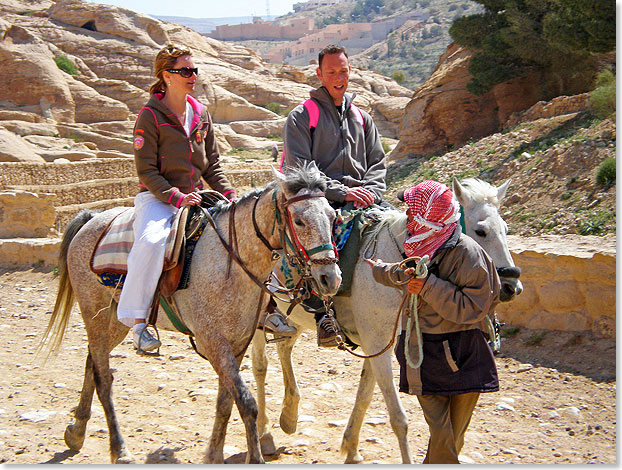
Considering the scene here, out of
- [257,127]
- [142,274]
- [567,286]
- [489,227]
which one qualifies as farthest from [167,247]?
[257,127]

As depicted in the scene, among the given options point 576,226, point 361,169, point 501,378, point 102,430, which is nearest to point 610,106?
point 576,226

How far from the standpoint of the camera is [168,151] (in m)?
4.57

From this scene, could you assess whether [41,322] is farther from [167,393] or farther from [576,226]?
[576,226]

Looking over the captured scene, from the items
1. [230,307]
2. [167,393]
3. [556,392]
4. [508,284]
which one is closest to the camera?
[508,284]

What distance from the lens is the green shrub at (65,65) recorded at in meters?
40.6

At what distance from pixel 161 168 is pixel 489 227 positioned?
7.81ft

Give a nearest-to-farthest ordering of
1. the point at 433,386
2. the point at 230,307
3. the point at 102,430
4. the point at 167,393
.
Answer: the point at 433,386, the point at 230,307, the point at 102,430, the point at 167,393

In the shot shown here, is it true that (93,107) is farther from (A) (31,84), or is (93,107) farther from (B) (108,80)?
(B) (108,80)

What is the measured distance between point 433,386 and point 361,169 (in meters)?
2.22

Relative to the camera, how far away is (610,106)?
41.3ft

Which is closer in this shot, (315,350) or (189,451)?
(189,451)

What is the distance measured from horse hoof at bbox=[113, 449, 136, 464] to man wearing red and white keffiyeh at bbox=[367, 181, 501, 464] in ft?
7.72

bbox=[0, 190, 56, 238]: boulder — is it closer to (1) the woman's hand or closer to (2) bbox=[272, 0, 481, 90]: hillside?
(1) the woman's hand

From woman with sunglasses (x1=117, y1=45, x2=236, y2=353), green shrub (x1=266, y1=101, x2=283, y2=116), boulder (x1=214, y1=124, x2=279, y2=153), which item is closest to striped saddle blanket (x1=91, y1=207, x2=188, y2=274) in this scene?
woman with sunglasses (x1=117, y1=45, x2=236, y2=353)
